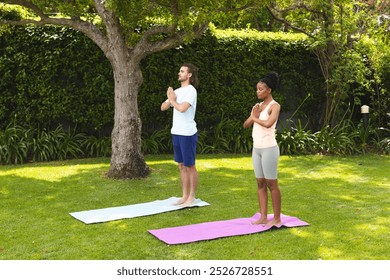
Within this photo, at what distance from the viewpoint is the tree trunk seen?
911 cm

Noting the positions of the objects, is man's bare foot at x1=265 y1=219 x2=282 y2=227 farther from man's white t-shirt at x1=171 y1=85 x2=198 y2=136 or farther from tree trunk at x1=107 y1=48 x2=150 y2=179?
tree trunk at x1=107 y1=48 x2=150 y2=179

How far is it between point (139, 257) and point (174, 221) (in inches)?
52.0

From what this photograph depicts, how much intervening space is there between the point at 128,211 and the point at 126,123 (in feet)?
7.83

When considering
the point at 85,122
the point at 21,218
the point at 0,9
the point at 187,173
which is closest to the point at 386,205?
the point at 187,173

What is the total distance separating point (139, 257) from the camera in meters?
5.34

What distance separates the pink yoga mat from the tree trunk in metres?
2.91

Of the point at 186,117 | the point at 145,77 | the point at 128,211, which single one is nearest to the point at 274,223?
the point at 186,117

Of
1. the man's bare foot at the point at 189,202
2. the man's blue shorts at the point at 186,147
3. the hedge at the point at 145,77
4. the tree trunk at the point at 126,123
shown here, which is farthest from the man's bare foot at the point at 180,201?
the hedge at the point at 145,77

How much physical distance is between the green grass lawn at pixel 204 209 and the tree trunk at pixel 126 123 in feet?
0.95

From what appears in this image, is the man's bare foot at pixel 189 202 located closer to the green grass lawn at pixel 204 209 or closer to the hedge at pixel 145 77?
the green grass lawn at pixel 204 209

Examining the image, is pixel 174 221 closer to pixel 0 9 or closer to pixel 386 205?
pixel 386 205

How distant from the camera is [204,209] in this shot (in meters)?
7.18

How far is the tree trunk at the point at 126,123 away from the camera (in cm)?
911
